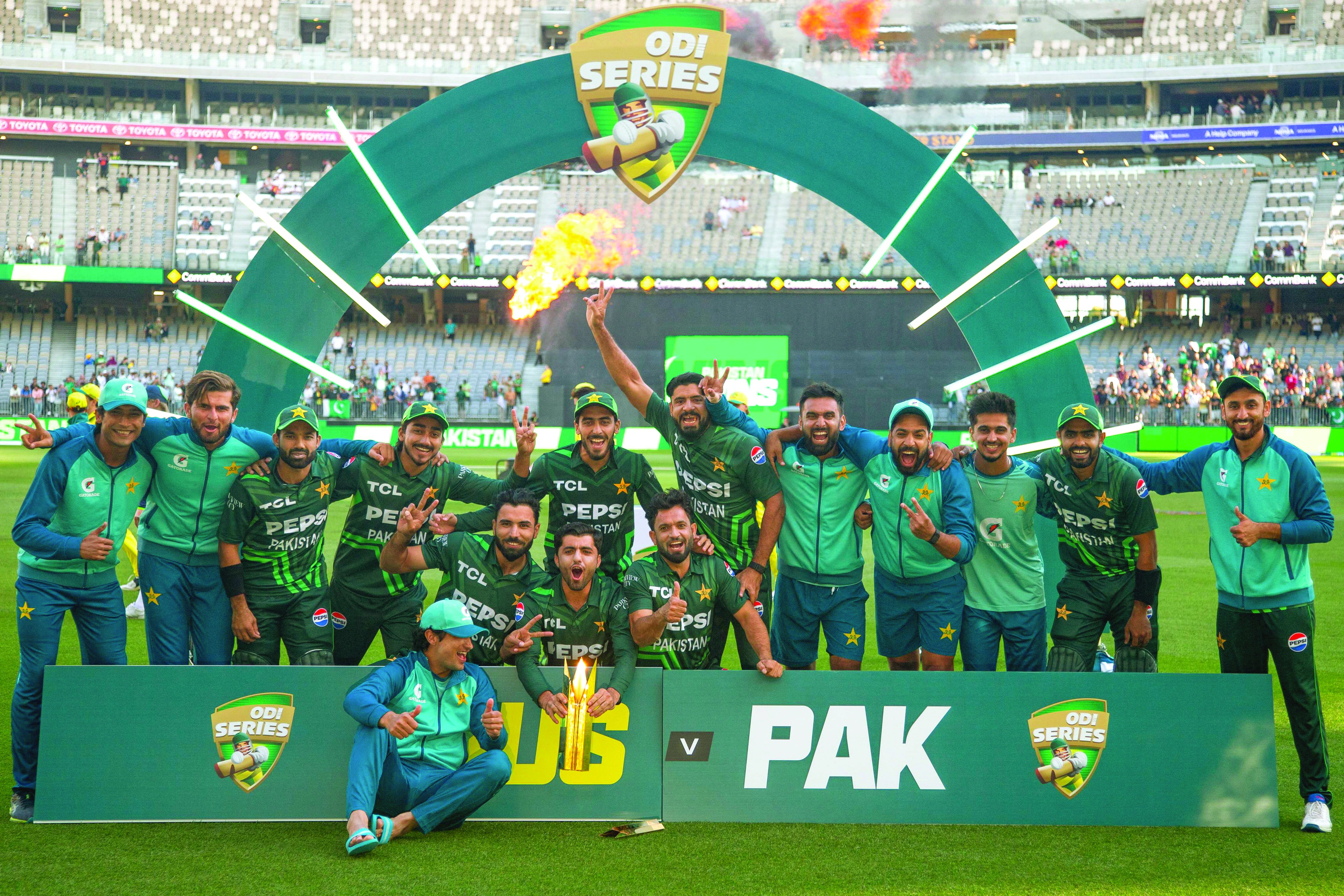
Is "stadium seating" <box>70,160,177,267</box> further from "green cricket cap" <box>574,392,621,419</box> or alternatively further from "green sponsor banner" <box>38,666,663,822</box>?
"green sponsor banner" <box>38,666,663,822</box>

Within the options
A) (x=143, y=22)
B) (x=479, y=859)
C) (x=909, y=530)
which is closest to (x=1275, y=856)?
(x=909, y=530)

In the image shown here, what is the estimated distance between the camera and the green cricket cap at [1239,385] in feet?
19.0

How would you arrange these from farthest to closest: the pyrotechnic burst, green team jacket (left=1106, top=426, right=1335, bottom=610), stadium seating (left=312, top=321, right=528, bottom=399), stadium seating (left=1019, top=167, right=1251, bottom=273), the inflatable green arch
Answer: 1. stadium seating (left=312, top=321, right=528, bottom=399)
2. stadium seating (left=1019, top=167, right=1251, bottom=273)
3. the pyrotechnic burst
4. the inflatable green arch
5. green team jacket (left=1106, top=426, right=1335, bottom=610)

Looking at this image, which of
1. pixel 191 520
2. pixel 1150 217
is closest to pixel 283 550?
pixel 191 520

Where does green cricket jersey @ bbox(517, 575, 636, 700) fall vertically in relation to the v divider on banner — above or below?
above

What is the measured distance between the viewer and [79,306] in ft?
146

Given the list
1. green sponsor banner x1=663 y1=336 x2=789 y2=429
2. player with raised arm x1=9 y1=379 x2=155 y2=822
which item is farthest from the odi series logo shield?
green sponsor banner x1=663 y1=336 x2=789 y2=429

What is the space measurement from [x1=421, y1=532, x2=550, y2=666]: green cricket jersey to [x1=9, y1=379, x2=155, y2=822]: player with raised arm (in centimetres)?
159

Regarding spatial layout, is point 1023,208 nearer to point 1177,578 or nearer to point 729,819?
point 1177,578

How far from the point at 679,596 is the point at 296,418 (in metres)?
2.32

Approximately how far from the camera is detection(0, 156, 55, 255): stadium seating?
146ft

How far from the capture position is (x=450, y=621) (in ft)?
17.6

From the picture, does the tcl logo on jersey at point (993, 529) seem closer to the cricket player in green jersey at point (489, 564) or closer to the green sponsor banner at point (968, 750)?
the green sponsor banner at point (968, 750)

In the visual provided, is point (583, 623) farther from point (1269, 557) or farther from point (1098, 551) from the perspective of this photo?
point (1269, 557)
